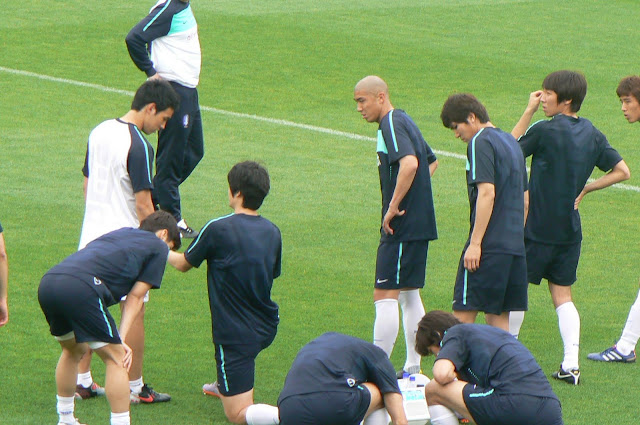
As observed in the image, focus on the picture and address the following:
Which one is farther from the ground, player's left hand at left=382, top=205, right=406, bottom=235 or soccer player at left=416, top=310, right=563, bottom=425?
player's left hand at left=382, top=205, right=406, bottom=235

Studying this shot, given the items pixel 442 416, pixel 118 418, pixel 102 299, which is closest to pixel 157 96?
pixel 102 299

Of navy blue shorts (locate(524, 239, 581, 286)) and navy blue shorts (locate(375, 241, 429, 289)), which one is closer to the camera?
navy blue shorts (locate(375, 241, 429, 289))

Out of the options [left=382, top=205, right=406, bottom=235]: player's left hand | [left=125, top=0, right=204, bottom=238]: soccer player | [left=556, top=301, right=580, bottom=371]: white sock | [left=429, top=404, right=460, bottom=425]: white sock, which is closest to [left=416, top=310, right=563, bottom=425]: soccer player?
[left=429, top=404, right=460, bottom=425]: white sock


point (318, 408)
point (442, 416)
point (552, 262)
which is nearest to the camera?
point (318, 408)

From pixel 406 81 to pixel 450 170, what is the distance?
5.84m

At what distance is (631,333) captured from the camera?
8.27m

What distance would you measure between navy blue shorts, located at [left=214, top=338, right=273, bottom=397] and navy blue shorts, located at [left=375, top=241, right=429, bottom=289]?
1.24m

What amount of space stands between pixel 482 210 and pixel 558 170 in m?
1.07

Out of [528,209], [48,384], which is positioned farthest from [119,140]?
[528,209]

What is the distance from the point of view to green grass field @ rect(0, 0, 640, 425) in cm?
825

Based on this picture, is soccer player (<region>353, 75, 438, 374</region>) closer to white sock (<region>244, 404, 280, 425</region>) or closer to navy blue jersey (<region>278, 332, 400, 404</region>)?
white sock (<region>244, 404, 280, 425</region>)

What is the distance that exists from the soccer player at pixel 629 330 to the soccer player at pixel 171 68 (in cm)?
451

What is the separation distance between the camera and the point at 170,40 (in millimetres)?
11414

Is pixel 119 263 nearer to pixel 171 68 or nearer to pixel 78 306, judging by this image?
pixel 78 306
